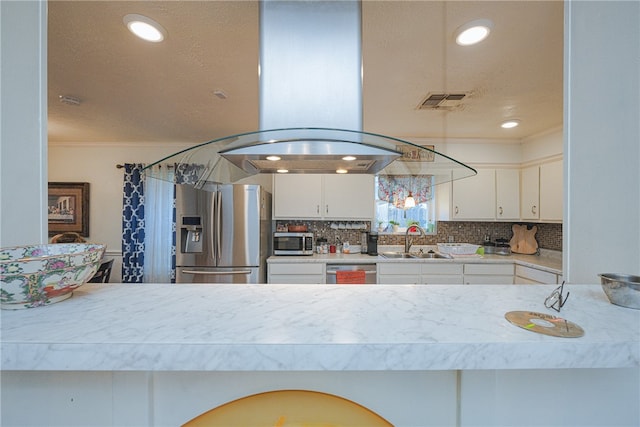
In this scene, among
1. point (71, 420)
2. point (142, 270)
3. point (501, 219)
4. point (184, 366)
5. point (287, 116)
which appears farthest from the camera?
point (142, 270)

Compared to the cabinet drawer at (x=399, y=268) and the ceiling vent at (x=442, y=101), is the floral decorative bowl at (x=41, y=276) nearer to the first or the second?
the ceiling vent at (x=442, y=101)

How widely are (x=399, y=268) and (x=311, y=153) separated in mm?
2510

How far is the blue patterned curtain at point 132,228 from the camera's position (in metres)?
3.47

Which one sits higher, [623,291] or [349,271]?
[623,291]

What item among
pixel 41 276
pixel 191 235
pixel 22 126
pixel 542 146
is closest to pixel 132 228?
pixel 191 235

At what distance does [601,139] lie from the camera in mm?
933

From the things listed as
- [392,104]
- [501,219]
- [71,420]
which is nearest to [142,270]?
[71,420]

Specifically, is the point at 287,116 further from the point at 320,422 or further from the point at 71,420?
the point at 71,420

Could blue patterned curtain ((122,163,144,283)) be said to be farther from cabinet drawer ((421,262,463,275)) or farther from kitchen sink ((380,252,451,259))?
cabinet drawer ((421,262,463,275))

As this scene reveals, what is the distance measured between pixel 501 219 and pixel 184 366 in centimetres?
Answer: 372

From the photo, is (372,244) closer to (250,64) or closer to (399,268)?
(399,268)

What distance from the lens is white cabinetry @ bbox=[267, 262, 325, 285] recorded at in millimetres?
2947

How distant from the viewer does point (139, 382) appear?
0.61 metres

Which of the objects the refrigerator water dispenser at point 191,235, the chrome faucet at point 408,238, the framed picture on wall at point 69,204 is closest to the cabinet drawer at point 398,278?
the chrome faucet at point 408,238
